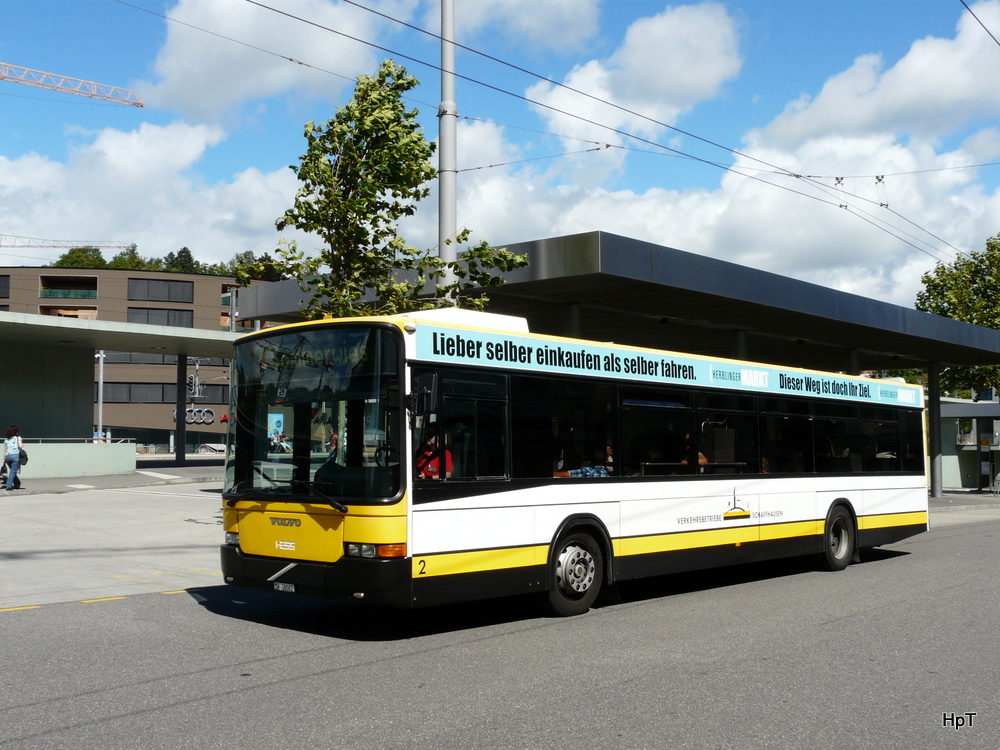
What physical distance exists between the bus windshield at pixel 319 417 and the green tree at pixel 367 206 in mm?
6508

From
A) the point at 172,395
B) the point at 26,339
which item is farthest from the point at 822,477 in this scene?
the point at 172,395

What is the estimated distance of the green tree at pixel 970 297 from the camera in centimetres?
4794

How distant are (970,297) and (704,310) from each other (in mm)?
31166

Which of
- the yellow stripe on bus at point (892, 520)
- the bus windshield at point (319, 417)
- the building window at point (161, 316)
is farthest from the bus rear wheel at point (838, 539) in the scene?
the building window at point (161, 316)

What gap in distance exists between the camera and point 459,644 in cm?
850

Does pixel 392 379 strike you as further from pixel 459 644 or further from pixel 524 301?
pixel 524 301

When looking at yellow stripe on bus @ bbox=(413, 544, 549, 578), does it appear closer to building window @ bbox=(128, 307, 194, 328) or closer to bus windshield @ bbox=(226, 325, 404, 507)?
bus windshield @ bbox=(226, 325, 404, 507)

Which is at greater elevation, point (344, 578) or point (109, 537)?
point (344, 578)

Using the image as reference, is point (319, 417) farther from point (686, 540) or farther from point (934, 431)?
point (934, 431)

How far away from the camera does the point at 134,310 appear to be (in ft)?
285

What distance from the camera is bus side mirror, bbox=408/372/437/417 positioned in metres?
8.33

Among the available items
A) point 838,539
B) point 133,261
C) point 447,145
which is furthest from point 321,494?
point 133,261

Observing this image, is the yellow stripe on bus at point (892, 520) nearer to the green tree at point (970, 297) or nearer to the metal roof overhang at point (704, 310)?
the metal roof overhang at point (704, 310)

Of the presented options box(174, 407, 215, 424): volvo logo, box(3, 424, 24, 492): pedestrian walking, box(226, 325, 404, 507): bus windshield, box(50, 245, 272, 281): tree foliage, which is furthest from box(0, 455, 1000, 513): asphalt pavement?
box(50, 245, 272, 281): tree foliage
